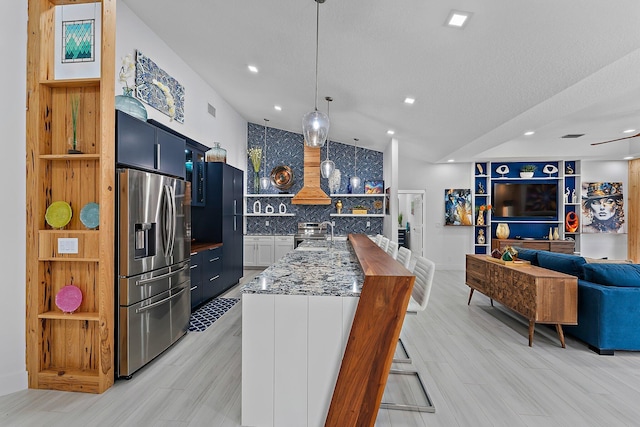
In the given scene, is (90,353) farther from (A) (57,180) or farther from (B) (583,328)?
(B) (583,328)

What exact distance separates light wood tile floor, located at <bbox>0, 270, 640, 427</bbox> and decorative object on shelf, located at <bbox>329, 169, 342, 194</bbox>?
4.48 meters

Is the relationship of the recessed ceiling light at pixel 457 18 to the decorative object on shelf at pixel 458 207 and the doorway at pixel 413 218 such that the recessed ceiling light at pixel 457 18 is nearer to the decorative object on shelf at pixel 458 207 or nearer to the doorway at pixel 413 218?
the doorway at pixel 413 218

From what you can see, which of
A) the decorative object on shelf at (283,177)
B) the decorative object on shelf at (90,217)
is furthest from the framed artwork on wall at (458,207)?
the decorative object on shelf at (90,217)

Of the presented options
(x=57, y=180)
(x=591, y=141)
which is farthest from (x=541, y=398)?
(x=591, y=141)

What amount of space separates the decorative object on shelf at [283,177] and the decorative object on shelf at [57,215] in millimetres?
5238

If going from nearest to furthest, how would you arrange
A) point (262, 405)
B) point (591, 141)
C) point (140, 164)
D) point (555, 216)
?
1. point (262, 405)
2. point (140, 164)
3. point (591, 141)
4. point (555, 216)

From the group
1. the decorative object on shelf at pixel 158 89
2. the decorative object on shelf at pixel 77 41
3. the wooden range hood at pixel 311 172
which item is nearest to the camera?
the decorative object on shelf at pixel 77 41

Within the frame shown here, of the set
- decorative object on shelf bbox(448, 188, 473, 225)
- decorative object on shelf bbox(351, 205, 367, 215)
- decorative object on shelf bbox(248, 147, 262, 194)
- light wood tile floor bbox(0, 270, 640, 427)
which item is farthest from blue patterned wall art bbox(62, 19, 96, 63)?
decorative object on shelf bbox(448, 188, 473, 225)

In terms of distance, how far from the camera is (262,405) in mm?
1806

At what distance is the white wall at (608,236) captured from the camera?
7.04m

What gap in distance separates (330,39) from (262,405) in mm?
A: 3207

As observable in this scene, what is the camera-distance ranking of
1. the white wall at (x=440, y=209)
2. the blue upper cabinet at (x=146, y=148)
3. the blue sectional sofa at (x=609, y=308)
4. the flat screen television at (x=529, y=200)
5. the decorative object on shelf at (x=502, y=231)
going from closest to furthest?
1. the blue upper cabinet at (x=146, y=148)
2. the blue sectional sofa at (x=609, y=308)
3. the decorative object on shelf at (x=502, y=231)
4. the flat screen television at (x=529, y=200)
5. the white wall at (x=440, y=209)

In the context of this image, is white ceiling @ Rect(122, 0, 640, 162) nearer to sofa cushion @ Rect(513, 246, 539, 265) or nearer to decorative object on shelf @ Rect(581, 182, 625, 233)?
sofa cushion @ Rect(513, 246, 539, 265)

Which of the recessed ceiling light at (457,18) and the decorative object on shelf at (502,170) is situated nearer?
the recessed ceiling light at (457,18)
